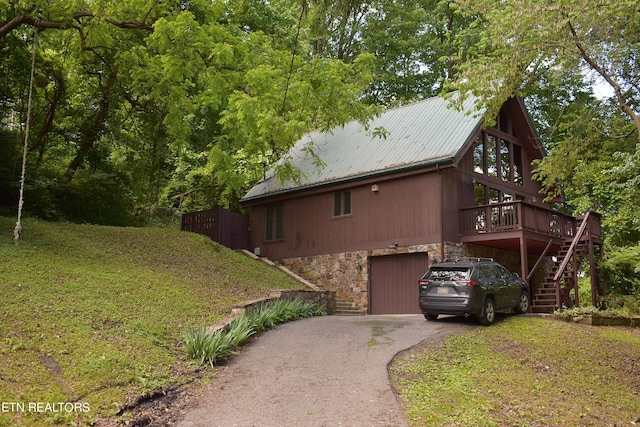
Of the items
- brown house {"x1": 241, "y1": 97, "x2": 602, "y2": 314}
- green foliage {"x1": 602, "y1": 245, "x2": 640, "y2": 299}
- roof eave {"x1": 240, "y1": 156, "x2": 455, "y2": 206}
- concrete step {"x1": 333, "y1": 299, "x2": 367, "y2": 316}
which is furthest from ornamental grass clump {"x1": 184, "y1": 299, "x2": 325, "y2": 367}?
green foliage {"x1": 602, "y1": 245, "x2": 640, "y2": 299}

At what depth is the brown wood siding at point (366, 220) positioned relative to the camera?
1806cm

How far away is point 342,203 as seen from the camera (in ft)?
67.8

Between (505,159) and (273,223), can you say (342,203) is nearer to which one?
(273,223)

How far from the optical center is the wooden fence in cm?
2362

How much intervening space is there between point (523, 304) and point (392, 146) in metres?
7.56

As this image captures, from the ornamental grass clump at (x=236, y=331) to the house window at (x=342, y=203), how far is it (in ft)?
20.3

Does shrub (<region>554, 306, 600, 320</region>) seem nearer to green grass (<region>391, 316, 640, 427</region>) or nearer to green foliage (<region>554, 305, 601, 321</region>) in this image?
green foliage (<region>554, 305, 601, 321</region>)

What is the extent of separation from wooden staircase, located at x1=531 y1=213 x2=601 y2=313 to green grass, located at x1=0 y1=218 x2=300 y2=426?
7.77 meters

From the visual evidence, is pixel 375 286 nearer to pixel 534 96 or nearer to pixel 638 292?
pixel 638 292

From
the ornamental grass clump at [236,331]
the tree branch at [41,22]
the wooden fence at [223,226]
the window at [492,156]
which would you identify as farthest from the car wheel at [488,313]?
the wooden fence at [223,226]

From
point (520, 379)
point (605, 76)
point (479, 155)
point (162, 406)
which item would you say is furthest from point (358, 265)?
point (162, 406)

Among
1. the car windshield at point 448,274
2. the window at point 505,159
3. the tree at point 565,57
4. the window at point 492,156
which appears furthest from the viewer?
the window at point 505,159

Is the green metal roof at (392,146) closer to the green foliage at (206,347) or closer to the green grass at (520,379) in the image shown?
the green grass at (520,379)

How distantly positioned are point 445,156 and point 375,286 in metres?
5.09
